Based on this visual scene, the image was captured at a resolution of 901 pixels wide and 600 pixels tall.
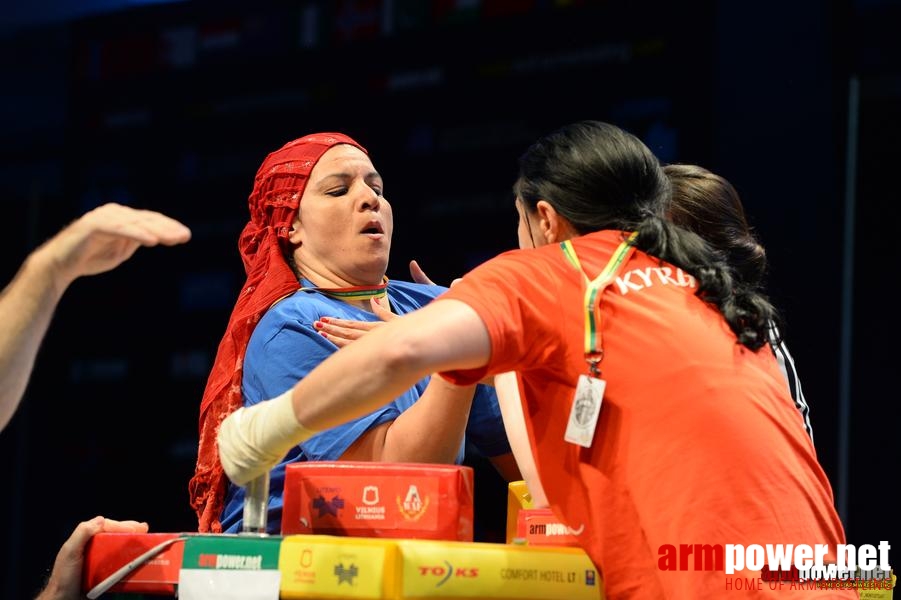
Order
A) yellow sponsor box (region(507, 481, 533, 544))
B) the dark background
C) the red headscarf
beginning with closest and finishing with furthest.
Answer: yellow sponsor box (region(507, 481, 533, 544)), the red headscarf, the dark background

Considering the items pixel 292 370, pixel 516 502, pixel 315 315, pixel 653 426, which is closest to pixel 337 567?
pixel 653 426

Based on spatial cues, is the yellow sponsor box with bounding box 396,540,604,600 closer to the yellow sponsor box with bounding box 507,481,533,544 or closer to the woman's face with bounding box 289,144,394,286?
the yellow sponsor box with bounding box 507,481,533,544

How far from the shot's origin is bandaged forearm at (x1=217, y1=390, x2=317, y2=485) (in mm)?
1749

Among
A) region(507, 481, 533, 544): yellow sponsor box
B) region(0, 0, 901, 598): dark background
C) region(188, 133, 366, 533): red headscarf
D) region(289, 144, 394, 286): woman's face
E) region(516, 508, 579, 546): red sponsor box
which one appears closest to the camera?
region(516, 508, 579, 546): red sponsor box

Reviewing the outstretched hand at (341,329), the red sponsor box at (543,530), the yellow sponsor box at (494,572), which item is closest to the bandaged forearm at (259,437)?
the yellow sponsor box at (494,572)

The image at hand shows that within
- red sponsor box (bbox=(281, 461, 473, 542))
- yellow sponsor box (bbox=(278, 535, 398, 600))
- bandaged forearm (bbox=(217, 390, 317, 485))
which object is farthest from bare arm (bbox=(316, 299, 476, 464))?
yellow sponsor box (bbox=(278, 535, 398, 600))

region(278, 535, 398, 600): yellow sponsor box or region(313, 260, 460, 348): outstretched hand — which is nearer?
region(278, 535, 398, 600): yellow sponsor box

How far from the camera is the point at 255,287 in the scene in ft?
8.65

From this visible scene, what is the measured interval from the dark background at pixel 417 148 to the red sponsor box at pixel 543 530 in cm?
143

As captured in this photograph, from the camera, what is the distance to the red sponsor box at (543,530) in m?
1.85

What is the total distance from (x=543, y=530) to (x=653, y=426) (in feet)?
0.84

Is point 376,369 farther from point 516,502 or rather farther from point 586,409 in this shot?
point 516,502

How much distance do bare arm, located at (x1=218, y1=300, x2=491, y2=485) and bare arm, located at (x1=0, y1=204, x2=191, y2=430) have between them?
32 cm

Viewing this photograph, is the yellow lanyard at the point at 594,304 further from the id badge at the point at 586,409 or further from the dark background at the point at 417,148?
the dark background at the point at 417,148
